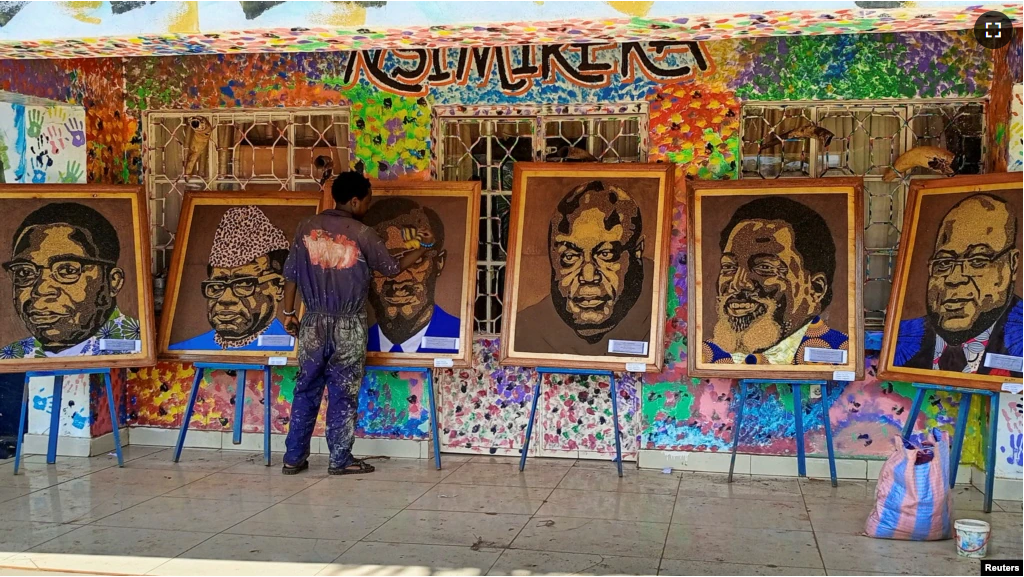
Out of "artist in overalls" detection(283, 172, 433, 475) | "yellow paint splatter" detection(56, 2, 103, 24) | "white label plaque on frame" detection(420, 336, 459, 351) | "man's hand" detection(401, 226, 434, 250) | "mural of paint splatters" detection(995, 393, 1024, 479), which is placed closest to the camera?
"yellow paint splatter" detection(56, 2, 103, 24)

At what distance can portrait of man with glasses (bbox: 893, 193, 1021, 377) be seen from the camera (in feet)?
17.2

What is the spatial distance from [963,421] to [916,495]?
42.8 inches

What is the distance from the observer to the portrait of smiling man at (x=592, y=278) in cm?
598

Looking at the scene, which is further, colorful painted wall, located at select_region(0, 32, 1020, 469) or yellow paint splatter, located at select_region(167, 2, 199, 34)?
colorful painted wall, located at select_region(0, 32, 1020, 469)

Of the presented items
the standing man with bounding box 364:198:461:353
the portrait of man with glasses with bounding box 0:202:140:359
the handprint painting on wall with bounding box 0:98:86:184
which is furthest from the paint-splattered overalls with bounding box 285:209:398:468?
the handprint painting on wall with bounding box 0:98:86:184

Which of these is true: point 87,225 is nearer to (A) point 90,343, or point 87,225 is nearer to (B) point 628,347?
(A) point 90,343

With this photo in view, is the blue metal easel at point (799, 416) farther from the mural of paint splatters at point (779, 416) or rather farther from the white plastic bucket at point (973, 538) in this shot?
the white plastic bucket at point (973, 538)

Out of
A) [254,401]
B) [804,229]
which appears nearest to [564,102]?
[804,229]

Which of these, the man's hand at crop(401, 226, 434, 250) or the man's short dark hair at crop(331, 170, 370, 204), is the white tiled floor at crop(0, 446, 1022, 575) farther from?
the man's short dark hair at crop(331, 170, 370, 204)

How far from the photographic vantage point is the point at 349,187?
5.98m

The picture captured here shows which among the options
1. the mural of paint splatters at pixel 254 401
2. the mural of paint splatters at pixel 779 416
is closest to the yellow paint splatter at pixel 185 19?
the mural of paint splatters at pixel 254 401

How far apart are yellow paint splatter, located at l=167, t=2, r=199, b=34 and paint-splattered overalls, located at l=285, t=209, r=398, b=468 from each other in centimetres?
154

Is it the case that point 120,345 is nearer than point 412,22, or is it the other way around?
point 412,22

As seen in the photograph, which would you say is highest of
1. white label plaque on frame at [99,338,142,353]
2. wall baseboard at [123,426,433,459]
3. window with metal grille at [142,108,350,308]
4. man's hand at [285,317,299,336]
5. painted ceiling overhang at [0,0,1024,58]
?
painted ceiling overhang at [0,0,1024,58]
